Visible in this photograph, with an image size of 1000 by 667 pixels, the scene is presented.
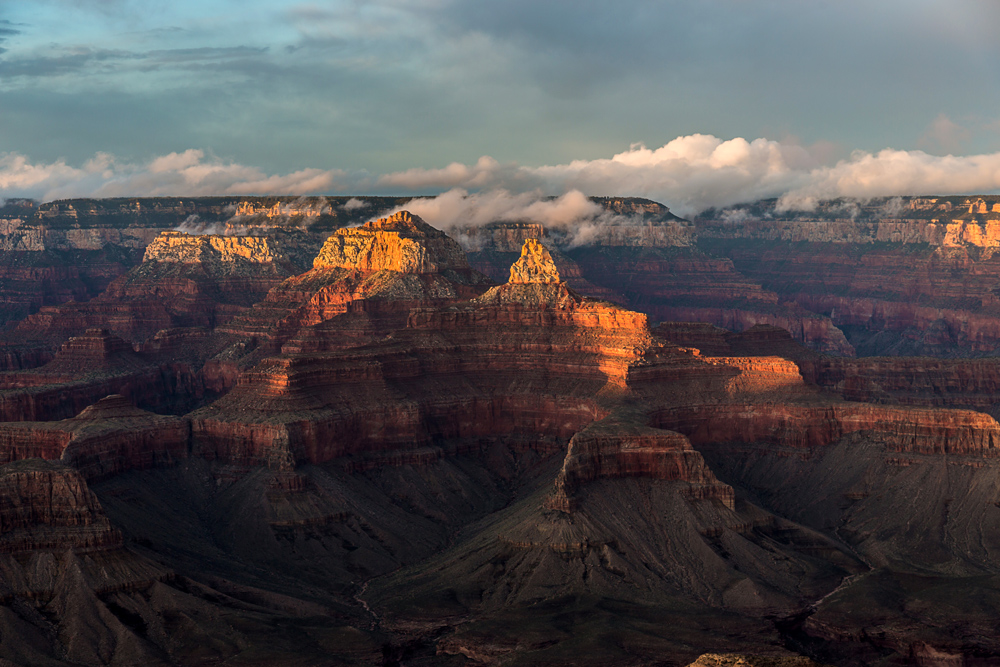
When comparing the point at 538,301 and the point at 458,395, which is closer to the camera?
the point at 458,395

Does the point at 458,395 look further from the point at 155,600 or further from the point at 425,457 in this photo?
the point at 155,600

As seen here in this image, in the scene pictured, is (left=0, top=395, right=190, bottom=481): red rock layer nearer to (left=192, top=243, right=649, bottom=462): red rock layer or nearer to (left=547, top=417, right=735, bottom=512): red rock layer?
(left=192, top=243, right=649, bottom=462): red rock layer

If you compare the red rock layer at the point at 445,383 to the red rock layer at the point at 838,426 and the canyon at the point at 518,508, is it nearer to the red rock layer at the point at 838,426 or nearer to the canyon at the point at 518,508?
the canyon at the point at 518,508

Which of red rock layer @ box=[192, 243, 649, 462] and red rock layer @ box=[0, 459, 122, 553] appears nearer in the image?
red rock layer @ box=[0, 459, 122, 553]

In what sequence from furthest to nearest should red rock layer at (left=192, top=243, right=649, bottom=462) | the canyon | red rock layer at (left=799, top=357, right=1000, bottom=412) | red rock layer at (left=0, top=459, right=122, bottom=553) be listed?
red rock layer at (left=799, top=357, right=1000, bottom=412) → red rock layer at (left=192, top=243, right=649, bottom=462) → red rock layer at (left=0, top=459, right=122, bottom=553) → the canyon

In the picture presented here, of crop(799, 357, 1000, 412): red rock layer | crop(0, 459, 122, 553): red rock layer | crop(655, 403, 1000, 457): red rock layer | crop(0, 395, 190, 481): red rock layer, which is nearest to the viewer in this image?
crop(0, 459, 122, 553): red rock layer

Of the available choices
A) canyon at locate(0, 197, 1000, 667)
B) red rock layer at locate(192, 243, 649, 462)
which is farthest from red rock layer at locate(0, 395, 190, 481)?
red rock layer at locate(192, 243, 649, 462)

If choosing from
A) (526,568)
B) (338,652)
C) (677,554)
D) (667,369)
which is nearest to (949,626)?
(677,554)

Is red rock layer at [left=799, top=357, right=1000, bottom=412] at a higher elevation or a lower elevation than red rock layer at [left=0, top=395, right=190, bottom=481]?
lower

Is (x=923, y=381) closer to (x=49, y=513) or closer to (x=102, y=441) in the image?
(x=102, y=441)
